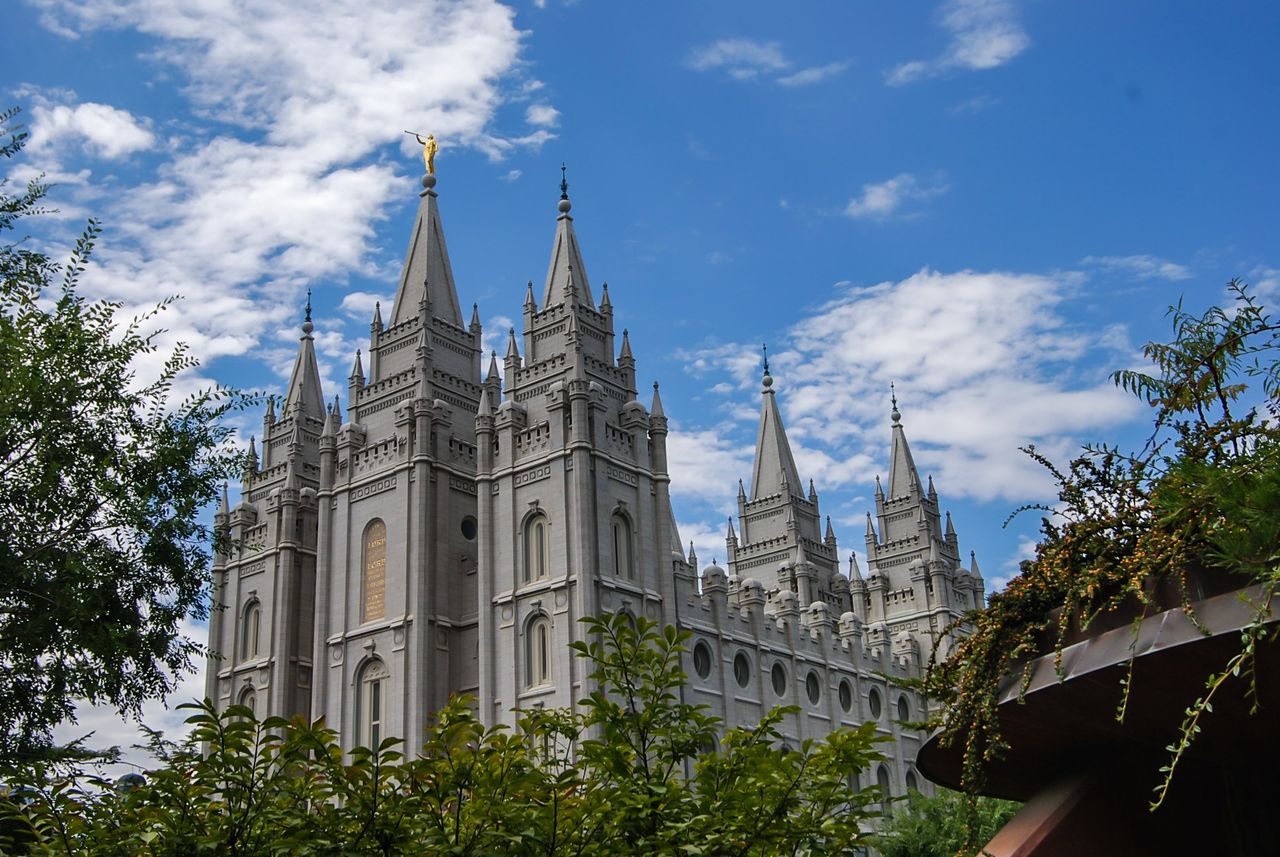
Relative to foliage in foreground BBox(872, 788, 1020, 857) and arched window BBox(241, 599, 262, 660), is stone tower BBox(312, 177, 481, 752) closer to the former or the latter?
arched window BBox(241, 599, 262, 660)

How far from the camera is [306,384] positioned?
153 ft

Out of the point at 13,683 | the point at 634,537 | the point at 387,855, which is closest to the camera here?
the point at 387,855

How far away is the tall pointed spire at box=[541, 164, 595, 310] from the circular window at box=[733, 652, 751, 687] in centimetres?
1223

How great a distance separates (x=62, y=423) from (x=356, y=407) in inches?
994

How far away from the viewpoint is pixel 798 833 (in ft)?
20.6

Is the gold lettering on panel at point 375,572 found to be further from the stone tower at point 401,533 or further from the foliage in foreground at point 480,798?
the foliage in foreground at point 480,798

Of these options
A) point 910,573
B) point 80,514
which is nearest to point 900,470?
point 910,573

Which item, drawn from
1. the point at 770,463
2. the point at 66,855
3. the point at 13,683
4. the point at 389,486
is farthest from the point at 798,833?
the point at 770,463

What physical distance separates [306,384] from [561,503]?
55.1ft

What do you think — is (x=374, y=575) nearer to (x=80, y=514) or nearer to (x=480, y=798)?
(x=80, y=514)

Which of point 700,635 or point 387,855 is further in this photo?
point 700,635

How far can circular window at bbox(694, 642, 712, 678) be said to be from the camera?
121 ft

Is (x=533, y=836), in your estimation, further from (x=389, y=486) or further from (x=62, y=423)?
(x=389, y=486)

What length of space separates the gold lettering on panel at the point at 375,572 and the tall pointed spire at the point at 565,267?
346 inches
